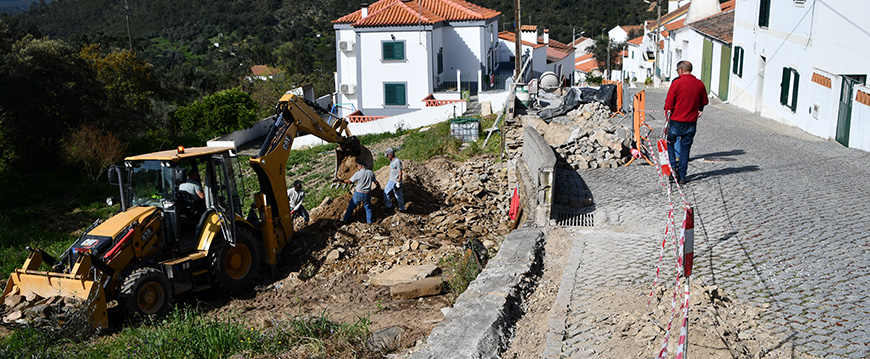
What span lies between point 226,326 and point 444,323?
2479 mm

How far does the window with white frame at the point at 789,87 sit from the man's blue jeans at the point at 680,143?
27.7ft

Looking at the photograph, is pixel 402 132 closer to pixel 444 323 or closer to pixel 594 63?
pixel 444 323

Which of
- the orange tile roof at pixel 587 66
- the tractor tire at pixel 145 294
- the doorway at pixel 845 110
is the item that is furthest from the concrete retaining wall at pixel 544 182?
the orange tile roof at pixel 587 66

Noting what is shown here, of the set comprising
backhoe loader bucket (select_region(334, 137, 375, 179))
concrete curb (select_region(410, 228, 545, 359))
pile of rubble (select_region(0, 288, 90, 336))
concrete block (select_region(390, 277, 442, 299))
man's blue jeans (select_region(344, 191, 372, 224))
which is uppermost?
backhoe loader bucket (select_region(334, 137, 375, 179))

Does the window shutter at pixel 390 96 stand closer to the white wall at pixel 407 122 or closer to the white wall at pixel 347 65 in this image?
the white wall at pixel 347 65

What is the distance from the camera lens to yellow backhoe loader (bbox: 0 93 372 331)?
8633 mm

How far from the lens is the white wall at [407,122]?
98.1ft

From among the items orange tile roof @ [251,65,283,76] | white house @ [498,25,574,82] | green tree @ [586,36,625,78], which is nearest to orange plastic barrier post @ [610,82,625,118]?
white house @ [498,25,574,82]

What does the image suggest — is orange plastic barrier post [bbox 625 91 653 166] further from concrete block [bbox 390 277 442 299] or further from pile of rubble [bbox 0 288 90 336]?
pile of rubble [bbox 0 288 90 336]

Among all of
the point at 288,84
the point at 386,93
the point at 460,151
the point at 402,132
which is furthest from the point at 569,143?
the point at 288,84

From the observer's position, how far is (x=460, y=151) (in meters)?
19.0

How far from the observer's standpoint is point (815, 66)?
15797mm

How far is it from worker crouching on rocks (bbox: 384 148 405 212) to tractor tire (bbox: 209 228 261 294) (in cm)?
307

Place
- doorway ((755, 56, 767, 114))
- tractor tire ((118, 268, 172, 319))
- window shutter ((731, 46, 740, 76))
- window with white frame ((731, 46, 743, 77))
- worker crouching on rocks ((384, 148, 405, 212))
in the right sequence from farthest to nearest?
window shutter ((731, 46, 740, 76)) < window with white frame ((731, 46, 743, 77)) < doorway ((755, 56, 767, 114)) < worker crouching on rocks ((384, 148, 405, 212)) < tractor tire ((118, 268, 172, 319))
